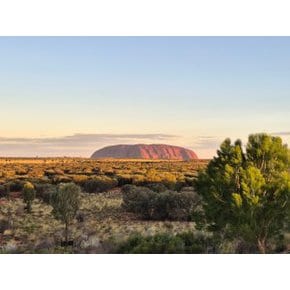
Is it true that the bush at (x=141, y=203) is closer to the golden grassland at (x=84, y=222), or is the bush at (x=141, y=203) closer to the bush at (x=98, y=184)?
the golden grassland at (x=84, y=222)

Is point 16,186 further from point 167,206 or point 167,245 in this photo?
point 167,245

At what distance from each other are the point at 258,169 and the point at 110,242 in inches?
149

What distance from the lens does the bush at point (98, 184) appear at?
69.8 feet

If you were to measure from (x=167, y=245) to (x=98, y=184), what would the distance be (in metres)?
11.5

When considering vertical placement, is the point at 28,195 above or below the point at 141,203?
above

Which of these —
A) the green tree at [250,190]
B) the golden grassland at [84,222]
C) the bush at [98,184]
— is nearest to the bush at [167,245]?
the green tree at [250,190]

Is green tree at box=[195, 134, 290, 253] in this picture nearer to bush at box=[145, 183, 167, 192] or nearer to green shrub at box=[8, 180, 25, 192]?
bush at box=[145, 183, 167, 192]

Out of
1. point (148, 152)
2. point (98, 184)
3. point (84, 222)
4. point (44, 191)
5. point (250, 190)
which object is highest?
point (148, 152)

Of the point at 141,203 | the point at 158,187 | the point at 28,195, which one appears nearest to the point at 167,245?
the point at 141,203

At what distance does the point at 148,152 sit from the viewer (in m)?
22.7

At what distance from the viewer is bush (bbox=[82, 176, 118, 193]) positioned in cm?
2127

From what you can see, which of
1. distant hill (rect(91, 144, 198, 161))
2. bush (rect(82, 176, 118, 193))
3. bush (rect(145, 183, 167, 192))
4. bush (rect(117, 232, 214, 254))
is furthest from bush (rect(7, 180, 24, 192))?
bush (rect(117, 232, 214, 254))
